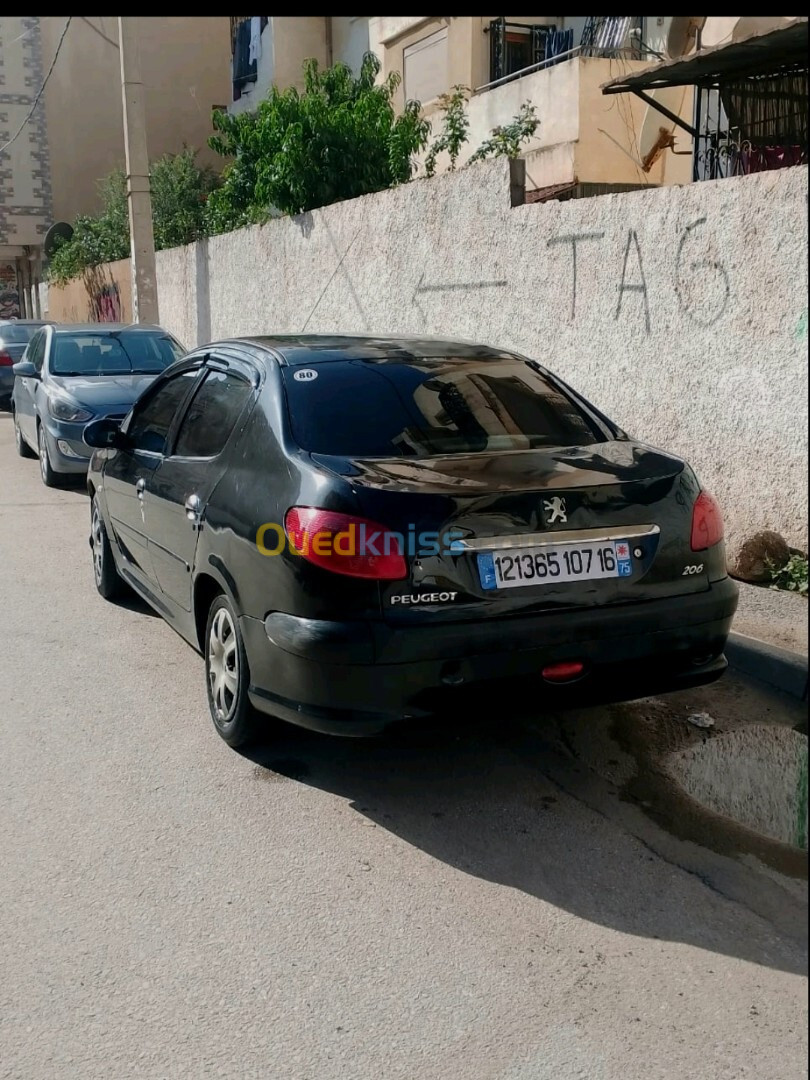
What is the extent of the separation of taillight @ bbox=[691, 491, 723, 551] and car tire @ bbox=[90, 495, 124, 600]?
3.64 metres

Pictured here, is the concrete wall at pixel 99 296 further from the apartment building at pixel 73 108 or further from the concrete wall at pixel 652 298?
the concrete wall at pixel 652 298

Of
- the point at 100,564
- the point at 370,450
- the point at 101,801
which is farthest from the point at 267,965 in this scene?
the point at 100,564

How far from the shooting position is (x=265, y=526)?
12.0 ft

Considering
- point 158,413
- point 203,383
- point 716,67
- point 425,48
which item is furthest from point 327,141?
point 203,383

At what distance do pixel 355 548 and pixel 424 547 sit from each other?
8.8 inches

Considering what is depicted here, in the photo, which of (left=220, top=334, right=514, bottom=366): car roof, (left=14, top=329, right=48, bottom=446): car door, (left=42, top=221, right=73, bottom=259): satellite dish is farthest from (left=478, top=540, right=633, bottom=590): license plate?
(left=42, top=221, right=73, bottom=259): satellite dish

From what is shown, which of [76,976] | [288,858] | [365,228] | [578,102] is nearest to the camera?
[76,976]

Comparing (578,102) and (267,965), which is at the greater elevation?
(578,102)

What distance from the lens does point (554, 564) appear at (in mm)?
Answer: 3445

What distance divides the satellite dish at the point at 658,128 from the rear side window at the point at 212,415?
10091 mm

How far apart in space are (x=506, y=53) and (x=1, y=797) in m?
14.7

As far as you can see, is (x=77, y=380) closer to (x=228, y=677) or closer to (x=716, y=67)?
(x=716, y=67)

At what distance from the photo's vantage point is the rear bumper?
334 centimetres

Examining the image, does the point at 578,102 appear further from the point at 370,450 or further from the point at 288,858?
the point at 288,858
